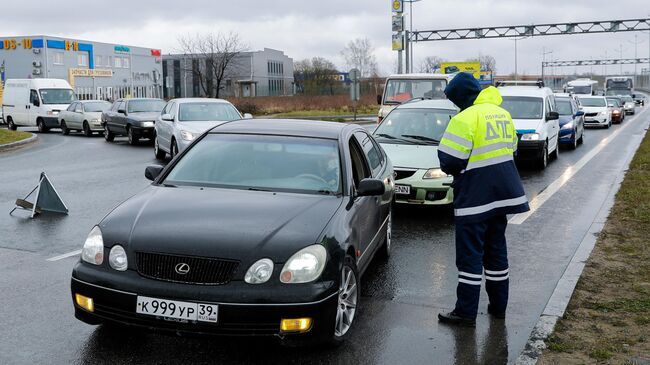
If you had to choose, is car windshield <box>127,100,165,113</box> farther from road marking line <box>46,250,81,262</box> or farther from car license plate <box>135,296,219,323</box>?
car license plate <box>135,296,219,323</box>

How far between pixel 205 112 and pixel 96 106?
13511 mm

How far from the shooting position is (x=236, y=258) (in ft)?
14.2

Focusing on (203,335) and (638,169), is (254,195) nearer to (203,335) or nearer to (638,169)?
(203,335)

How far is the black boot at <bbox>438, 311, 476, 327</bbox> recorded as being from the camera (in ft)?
17.6

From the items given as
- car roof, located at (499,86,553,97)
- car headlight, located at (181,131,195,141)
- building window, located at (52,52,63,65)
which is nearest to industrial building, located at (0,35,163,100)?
building window, located at (52,52,63,65)

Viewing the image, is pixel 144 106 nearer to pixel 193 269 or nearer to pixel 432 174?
pixel 432 174

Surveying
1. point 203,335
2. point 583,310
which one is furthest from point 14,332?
point 583,310

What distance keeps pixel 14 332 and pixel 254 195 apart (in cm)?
198

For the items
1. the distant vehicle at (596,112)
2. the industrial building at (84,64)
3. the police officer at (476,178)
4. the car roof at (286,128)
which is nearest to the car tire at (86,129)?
the distant vehicle at (596,112)

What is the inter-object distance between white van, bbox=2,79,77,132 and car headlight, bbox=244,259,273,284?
95.8ft

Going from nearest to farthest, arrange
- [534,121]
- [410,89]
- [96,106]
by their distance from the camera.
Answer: [534,121] < [410,89] < [96,106]

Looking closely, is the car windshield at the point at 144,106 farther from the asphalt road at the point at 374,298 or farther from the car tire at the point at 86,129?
the asphalt road at the point at 374,298

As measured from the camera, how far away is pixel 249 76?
108 m

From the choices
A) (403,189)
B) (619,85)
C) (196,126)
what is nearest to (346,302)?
(403,189)
